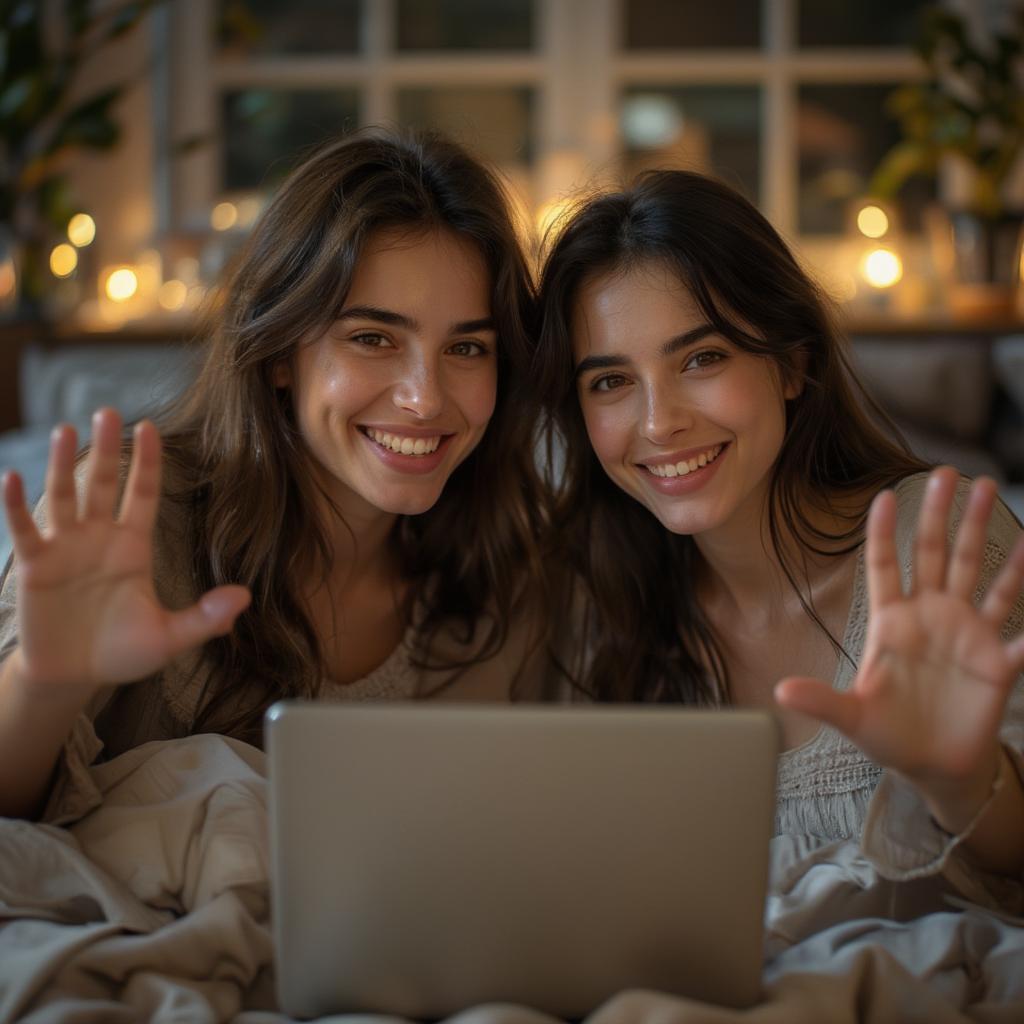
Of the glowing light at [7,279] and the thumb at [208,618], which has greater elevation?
the glowing light at [7,279]

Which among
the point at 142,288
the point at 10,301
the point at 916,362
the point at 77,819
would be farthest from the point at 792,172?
the point at 77,819

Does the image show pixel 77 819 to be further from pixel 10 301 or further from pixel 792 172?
pixel 792 172

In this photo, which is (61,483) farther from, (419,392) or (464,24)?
(464,24)

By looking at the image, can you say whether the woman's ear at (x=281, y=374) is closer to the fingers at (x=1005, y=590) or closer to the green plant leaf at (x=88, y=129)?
the fingers at (x=1005, y=590)

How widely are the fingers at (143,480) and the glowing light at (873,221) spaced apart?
2.97 metres

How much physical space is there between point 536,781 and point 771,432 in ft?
2.34

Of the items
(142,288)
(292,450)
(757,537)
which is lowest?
(757,537)

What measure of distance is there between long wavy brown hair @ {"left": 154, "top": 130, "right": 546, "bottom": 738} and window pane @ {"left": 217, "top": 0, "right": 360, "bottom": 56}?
7.88ft

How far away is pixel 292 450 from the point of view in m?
1.46

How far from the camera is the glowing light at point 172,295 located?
373 centimetres

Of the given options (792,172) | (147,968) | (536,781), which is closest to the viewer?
(536,781)

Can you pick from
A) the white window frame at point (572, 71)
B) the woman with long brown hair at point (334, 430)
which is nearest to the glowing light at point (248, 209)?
the white window frame at point (572, 71)

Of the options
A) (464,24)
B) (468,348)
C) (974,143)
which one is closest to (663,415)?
(468,348)

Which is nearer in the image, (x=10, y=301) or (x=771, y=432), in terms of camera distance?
(x=771, y=432)
